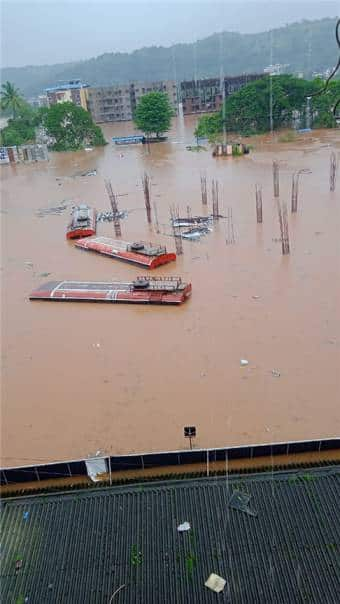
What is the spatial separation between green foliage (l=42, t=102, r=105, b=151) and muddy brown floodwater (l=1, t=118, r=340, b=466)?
46.5ft

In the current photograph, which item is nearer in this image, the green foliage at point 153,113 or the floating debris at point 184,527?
the floating debris at point 184,527

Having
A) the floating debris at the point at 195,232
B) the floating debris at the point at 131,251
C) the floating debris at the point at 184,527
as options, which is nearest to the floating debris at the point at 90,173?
the floating debris at the point at 131,251

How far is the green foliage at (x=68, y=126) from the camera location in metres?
27.1

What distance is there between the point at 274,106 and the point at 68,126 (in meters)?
11.3

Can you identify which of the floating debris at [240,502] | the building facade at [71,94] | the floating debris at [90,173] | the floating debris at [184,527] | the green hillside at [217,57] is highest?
the green hillside at [217,57]

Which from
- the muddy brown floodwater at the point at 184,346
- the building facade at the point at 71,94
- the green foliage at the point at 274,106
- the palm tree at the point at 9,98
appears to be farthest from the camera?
the building facade at the point at 71,94

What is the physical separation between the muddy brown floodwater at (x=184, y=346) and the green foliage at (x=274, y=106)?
Answer: 13.4 metres

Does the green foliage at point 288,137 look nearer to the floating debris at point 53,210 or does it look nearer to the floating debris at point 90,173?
the floating debris at point 90,173

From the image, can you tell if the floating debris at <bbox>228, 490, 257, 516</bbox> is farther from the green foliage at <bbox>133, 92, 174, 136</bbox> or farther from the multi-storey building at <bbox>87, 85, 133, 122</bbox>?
the multi-storey building at <bbox>87, 85, 133, 122</bbox>

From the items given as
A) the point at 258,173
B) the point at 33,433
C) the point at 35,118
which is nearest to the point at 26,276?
the point at 33,433

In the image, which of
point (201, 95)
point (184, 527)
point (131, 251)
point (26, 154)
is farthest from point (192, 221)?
point (201, 95)

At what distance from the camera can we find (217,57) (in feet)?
273

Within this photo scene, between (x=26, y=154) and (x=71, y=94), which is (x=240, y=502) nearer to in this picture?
(x=26, y=154)

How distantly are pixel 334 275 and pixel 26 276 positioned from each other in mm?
6797
